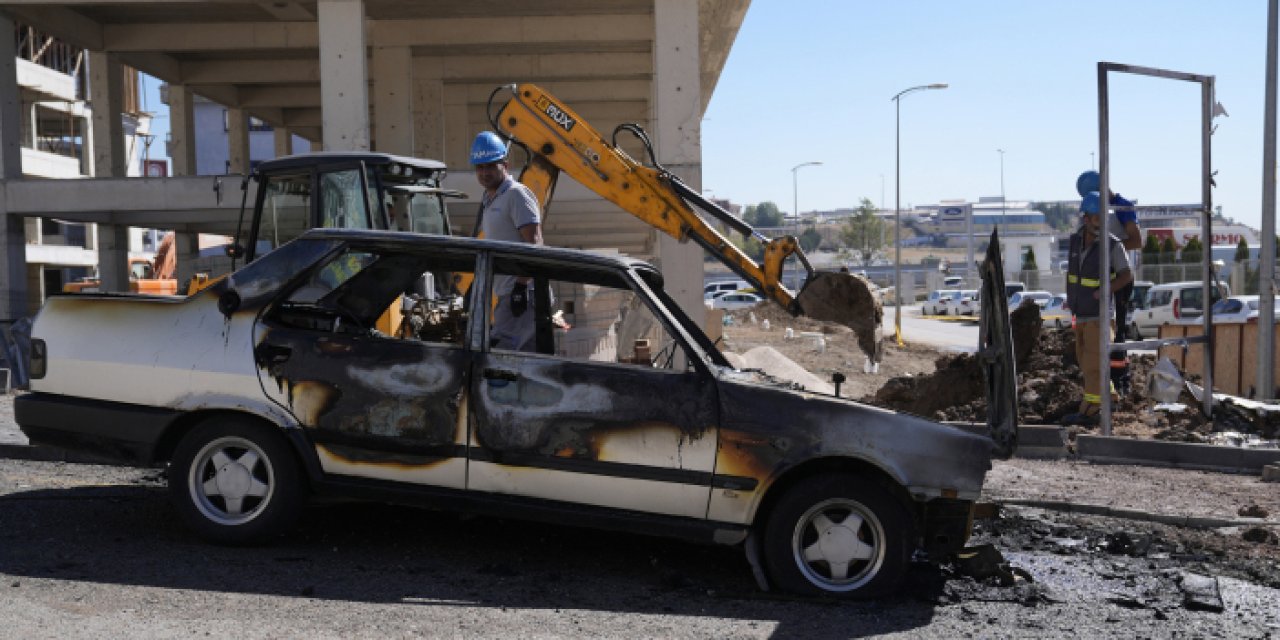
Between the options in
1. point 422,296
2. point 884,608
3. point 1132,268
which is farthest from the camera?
point 1132,268

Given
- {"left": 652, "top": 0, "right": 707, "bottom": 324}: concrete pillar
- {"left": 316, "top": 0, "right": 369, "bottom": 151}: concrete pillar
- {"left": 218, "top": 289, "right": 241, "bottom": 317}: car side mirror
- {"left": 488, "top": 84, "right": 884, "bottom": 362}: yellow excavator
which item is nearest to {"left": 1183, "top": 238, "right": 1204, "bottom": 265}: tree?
{"left": 652, "top": 0, "right": 707, "bottom": 324}: concrete pillar

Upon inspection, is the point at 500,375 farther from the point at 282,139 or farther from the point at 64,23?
the point at 282,139

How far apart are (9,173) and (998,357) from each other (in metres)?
18.2

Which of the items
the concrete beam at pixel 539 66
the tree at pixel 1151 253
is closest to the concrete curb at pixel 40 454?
the concrete beam at pixel 539 66

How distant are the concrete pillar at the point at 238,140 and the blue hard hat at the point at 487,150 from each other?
25088 millimetres

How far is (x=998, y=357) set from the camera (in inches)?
242

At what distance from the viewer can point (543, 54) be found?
27125mm

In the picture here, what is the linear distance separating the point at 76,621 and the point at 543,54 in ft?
76.4

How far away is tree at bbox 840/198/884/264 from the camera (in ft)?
452

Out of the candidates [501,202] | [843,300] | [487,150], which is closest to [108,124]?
[843,300]

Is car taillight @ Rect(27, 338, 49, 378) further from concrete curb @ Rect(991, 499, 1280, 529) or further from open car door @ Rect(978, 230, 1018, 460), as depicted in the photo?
concrete curb @ Rect(991, 499, 1280, 529)

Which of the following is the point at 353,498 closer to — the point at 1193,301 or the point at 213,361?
the point at 213,361

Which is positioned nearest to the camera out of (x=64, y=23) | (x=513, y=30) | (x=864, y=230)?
(x=64, y=23)

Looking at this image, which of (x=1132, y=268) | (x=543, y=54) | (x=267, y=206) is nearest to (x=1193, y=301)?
(x=543, y=54)
